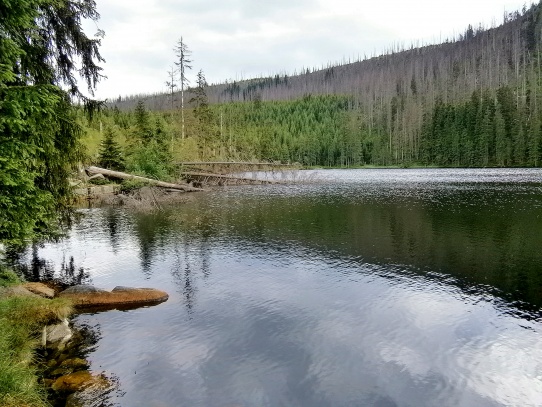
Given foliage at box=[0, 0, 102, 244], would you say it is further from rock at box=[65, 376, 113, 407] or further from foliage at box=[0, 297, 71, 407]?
rock at box=[65, 376, 113, 407]

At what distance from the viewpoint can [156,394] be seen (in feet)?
33.9

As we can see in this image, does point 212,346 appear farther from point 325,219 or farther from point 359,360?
point 325,219

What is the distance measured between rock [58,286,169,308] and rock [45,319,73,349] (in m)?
2.49

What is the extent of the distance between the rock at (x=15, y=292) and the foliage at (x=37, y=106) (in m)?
2.35

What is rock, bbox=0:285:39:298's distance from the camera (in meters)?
13.1

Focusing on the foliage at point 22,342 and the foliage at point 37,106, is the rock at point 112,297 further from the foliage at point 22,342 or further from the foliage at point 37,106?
the foliage at point 37,106

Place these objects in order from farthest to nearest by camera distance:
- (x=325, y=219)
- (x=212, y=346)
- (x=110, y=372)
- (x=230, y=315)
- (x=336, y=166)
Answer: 1. (x=336, y=166)
2. (x=325, y=219)
3. (x=230, y=315)
4. (x=212, y=346)
5. (x=110, y=372)

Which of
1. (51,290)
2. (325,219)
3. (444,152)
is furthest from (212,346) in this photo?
(444,152)

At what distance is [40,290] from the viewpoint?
1545cm

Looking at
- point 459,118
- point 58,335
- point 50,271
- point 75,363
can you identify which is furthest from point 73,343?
point 459,118

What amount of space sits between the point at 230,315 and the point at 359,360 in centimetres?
518

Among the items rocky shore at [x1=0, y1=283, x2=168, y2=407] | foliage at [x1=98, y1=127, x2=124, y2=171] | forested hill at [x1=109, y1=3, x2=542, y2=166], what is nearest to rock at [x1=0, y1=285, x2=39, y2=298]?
rocky shore at [x1=0, y1=283, x2=168, y2=407]

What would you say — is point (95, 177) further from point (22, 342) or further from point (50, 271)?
point (22, 342)

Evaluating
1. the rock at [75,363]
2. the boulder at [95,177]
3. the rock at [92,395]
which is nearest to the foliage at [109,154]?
the boulder at [95,177]
